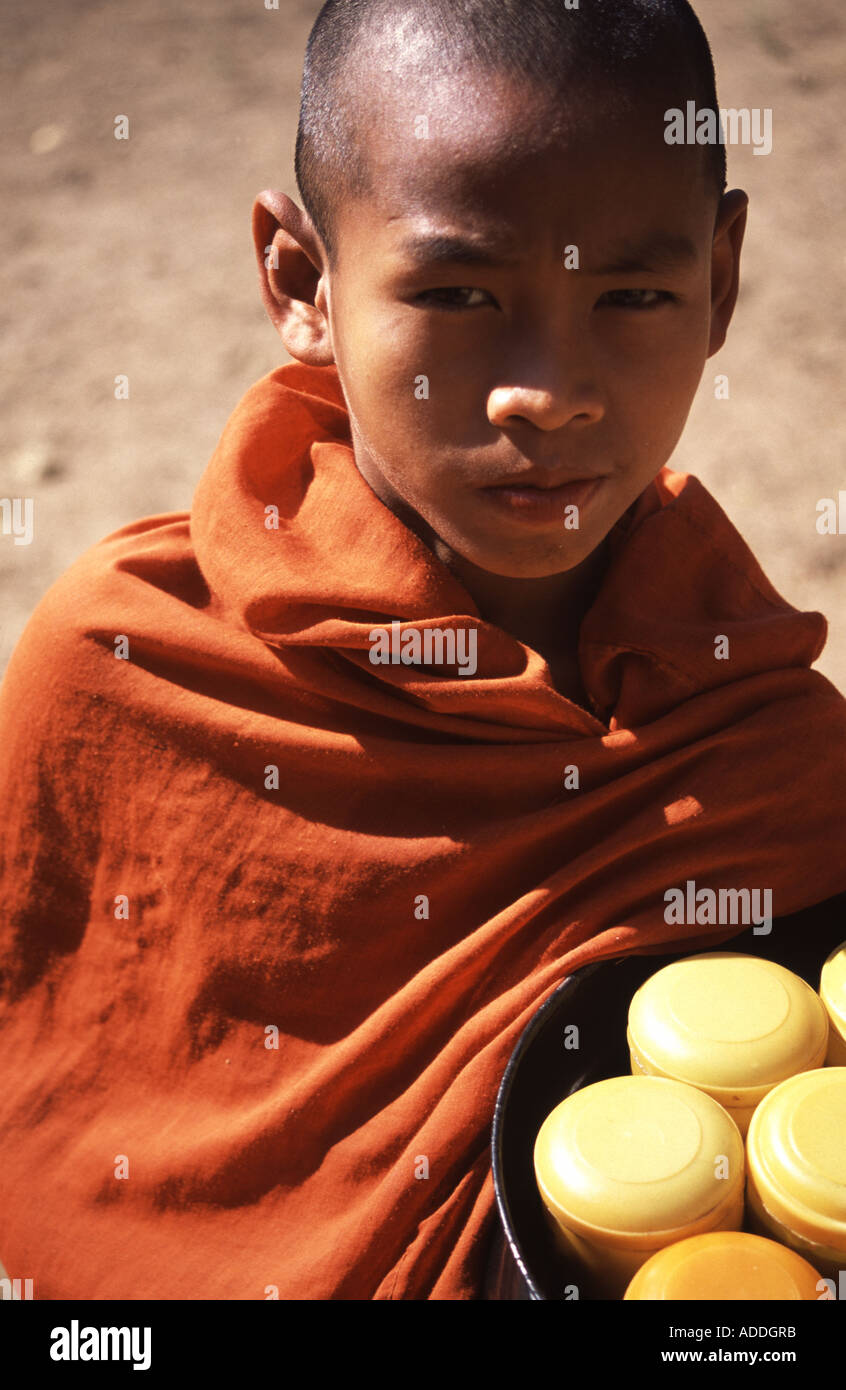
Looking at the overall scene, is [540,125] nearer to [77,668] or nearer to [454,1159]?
[77,668]

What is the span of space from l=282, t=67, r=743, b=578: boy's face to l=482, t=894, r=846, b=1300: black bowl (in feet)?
1.48

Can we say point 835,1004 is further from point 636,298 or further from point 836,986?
point 636,298

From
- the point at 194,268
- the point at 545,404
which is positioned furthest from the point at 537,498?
the point at 194,268

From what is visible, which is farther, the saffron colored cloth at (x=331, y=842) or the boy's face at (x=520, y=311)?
the saffron colored cloth at (x=331, y=842)

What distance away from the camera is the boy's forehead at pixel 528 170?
113 centimetres

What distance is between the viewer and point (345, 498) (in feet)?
4.78

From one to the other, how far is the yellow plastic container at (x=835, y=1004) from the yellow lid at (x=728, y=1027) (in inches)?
0.6

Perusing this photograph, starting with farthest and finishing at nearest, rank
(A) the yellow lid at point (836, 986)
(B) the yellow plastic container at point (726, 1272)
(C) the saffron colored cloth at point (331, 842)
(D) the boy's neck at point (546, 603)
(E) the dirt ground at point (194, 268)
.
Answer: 1. (E) the dirt ground at point (194, 268)
2. (D) the boy's neck at point (546, 603)
3. (C) the saffron colored cloth at point (331, 842)
4. (A) the yellow lid at point (836, 986)
5. (B) the yellow plastic container at point (726, 1272)

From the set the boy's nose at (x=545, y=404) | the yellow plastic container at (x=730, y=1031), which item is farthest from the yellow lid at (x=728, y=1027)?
the boy's nose at (x=545, y=404)

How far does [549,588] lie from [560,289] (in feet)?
1.53

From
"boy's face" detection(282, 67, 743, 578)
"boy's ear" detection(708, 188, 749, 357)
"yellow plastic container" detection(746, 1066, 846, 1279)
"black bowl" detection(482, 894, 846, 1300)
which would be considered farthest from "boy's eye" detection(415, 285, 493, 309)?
"yellow plastic container" detection(746, 1066, 846, 1279)

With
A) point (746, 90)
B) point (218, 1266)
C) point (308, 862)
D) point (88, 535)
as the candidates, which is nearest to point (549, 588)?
point (308, 862)

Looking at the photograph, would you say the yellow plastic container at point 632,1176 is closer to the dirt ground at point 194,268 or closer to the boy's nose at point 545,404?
the boy's nose at point 545,404

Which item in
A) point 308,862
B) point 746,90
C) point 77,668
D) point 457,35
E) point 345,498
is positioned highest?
point 746,90
